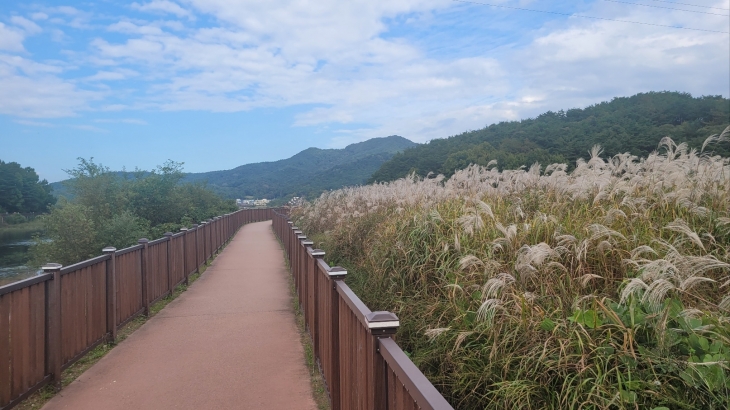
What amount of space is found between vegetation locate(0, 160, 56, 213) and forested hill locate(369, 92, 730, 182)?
2250 inches

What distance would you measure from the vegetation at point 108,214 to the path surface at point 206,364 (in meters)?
16.1

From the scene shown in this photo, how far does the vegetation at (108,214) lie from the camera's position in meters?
23.6

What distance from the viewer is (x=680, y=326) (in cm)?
321

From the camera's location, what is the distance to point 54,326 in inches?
204

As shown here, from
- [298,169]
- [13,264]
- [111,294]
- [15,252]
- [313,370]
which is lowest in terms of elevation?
[13,264]

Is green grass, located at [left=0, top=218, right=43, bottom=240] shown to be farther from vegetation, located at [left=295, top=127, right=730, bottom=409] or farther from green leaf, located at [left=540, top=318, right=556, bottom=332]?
green leaf, located at [left=540, top=318, right=556, bottom=332]

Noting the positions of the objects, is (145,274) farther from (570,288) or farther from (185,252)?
(570,288)

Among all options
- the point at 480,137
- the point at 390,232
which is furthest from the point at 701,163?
the point at 480,137

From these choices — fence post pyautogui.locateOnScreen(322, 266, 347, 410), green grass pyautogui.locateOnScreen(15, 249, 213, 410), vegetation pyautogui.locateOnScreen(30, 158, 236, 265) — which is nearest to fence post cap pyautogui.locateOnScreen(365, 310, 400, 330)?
fence post pyautogui.locateOnScreen(322, 266, 347, 410)

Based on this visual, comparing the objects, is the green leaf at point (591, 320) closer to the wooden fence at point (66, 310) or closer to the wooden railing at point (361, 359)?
the wooden railing at point (361, 359)

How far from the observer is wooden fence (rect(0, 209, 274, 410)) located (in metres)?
4.51

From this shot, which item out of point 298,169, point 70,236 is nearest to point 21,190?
point 70,236

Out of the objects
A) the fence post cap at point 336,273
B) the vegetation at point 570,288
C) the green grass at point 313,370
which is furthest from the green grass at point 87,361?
the vegetation at point 570,288

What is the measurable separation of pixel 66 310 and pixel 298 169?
425 feet
